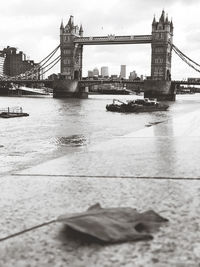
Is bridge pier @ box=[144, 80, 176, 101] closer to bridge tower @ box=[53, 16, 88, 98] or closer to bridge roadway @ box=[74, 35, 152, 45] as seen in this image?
bridge roadway @ box=[74, 35, 152, 45]

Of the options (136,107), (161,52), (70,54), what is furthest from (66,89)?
(136,107)

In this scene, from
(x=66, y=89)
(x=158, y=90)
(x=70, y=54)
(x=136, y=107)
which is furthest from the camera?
(x=70, y=54)

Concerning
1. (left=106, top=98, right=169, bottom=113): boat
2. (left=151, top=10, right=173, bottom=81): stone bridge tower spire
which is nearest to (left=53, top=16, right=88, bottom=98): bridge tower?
(left=151, top=10, right=173, bottom=81): stone bridge tower spire

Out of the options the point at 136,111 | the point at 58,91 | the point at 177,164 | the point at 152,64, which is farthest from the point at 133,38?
the point at 177,164

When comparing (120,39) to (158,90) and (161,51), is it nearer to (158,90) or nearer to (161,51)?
(161,51)

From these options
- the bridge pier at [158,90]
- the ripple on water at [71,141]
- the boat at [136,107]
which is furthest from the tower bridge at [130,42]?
the ripple on water at [71,141]

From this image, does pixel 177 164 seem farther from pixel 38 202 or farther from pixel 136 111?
pixel 136 111
